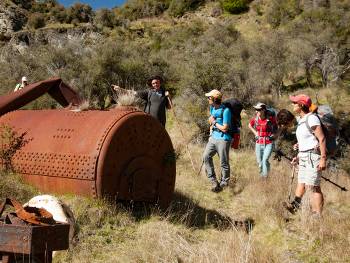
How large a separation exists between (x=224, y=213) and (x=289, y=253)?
8.07 ft

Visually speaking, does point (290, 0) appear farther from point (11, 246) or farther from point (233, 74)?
point (11, 246)

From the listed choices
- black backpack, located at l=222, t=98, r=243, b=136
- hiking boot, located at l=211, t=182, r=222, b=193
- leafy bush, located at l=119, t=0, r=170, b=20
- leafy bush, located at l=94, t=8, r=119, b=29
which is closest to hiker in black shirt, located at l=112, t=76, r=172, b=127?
black backpack, located at l=222, t=98, r=243, b=136

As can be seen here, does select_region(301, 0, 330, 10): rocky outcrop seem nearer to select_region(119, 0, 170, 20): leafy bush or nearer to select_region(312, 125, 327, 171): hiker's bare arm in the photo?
select_region(119, 0, 170, 20): leafy bush

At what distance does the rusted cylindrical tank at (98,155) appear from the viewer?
17.9 feet

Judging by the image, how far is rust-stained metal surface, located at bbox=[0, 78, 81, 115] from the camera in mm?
6934

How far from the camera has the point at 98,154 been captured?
5418 mm

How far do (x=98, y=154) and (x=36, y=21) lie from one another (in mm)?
48014

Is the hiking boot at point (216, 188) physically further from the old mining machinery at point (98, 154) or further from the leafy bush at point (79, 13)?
the leafy bush at point (79, 13)

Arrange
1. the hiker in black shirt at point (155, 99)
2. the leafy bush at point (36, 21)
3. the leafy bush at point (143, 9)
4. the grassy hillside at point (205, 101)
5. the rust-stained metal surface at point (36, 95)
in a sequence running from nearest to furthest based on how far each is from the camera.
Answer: the grassy hillside at point (205, 101)
the rust-stained metal surface at point (36, 95)
the hiker in black shirt at point (155, 99)
the leafy bush at point (36, 21)
the leafy bush at point (143, 9)

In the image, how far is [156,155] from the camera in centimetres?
636

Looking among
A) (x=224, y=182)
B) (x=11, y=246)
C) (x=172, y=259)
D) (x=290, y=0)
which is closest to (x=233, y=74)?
(x=224, y=182)

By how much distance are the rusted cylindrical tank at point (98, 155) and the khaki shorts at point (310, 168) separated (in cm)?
198

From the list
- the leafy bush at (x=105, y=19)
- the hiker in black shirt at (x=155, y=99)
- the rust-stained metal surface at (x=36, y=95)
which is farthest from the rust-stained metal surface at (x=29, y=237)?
the leafy bush at (x=105, y=19)

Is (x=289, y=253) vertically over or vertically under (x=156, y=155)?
under
